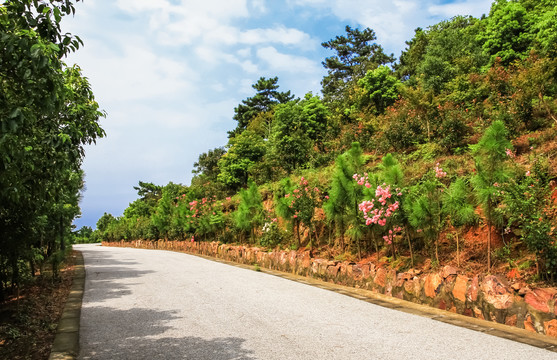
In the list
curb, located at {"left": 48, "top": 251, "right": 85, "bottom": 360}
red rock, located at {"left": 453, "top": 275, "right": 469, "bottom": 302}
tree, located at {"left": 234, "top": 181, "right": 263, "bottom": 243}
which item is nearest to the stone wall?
red rock, located at {"left": 453, "top": 275, "right": 469, "bottom": 302}

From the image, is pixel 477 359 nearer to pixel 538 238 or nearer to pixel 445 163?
pixel 538 238

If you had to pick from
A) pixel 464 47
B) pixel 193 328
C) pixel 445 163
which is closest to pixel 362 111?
pixel 464 47

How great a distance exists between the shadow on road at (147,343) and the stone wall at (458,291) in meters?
3.41

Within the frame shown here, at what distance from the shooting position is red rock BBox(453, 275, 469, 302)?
17.9 feet

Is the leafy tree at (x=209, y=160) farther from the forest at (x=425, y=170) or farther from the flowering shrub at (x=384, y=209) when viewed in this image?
the flowering shrub at (x=384, y=209)

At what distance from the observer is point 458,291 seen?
553 cm

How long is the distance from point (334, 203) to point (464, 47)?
17.3 meters

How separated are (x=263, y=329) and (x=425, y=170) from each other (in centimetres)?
648

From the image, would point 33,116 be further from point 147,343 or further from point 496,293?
point 496,293

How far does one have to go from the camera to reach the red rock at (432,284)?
591cm

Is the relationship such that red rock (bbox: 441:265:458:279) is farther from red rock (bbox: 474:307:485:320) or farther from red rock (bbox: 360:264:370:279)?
red rock (bbox: 360:264:370:279)

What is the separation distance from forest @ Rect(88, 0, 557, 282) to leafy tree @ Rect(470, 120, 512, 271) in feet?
0.06

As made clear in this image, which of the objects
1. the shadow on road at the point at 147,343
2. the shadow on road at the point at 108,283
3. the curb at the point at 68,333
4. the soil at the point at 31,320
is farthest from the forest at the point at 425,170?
the soil at the point at 31,320

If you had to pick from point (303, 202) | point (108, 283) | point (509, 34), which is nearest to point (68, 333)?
point (108, 283)
